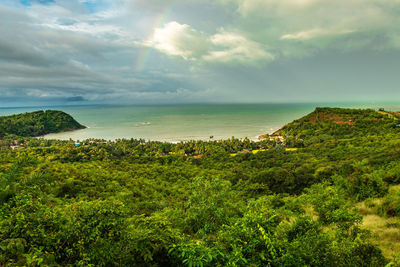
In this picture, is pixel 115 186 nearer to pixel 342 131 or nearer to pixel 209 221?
pixel 209 221

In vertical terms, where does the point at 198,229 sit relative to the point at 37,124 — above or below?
below

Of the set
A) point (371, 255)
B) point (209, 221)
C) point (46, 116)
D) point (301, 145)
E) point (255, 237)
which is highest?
point (46, 116)

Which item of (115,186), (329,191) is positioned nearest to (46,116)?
(115,186)

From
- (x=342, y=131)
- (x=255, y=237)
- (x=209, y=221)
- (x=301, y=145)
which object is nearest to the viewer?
(x=255, y=237)

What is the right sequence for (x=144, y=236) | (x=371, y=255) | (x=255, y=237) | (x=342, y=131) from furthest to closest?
(x=342, y=131) → (x=371, y=255) → (x=255, y=237) → (x=144, y=236)

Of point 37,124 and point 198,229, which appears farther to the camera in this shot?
point 37,124

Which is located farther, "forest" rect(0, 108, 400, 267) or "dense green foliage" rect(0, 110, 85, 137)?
"dense green foliage" rect(0, 110, 85, 137)

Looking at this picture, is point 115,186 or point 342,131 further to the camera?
point 342,131

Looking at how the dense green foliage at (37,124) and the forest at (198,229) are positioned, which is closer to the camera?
the forest at (198,229)
